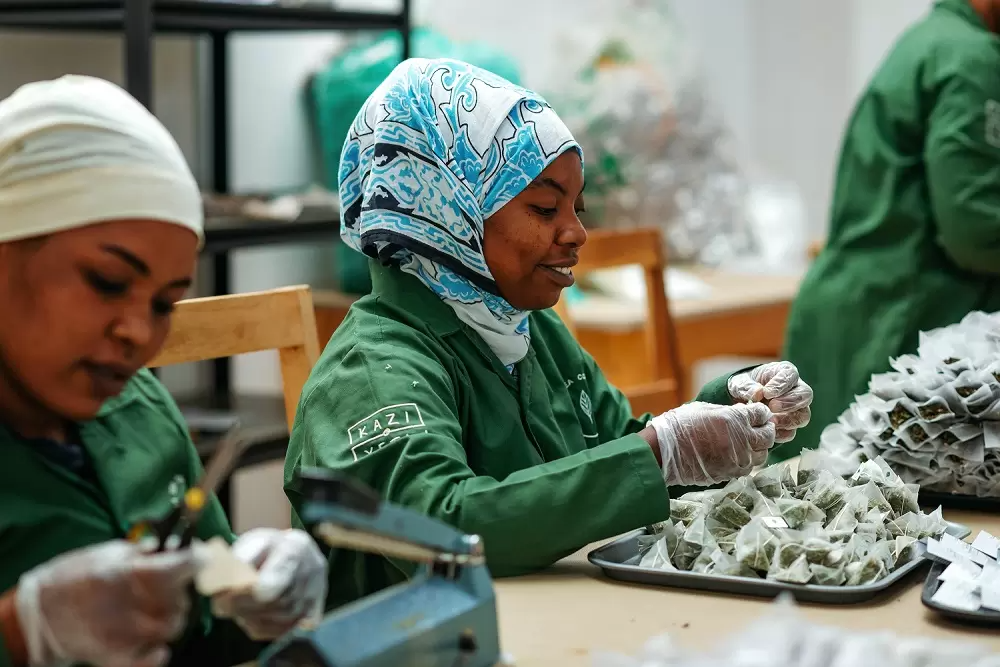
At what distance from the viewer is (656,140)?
12.3ft

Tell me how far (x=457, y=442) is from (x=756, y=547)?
349mm

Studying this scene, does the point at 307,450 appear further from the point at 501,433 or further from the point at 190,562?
the point at 190,562

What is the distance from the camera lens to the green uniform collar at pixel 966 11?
2582mm

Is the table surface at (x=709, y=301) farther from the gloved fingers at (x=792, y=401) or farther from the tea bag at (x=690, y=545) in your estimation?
the tea bag at (x=690, y=545)

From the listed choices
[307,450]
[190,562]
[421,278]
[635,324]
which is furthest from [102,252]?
[635,324]

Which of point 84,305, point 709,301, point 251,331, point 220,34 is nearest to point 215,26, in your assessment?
point 220,34

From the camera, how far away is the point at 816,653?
1.03 meters

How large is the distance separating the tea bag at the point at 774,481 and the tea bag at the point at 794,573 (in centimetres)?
16

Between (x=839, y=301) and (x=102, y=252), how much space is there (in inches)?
75.8

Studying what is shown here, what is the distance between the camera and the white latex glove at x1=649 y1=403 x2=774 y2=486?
1.40 m

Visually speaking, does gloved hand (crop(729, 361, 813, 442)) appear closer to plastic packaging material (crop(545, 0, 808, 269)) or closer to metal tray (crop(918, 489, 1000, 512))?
metal tray (crop(918, 489, 1000, 512))

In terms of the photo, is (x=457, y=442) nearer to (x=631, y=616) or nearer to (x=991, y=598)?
(x=631, y=616)

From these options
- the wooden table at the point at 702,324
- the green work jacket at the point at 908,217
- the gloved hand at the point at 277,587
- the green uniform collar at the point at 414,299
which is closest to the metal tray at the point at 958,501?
the green uniform collar at the point at 414,299

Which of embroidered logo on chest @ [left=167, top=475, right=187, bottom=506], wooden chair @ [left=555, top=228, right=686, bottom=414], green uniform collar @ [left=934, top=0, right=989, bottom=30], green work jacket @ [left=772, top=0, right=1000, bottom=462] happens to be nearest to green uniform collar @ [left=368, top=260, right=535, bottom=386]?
embroidered logo on chest @ [left=167, top=475, right=187, bottom=506]
